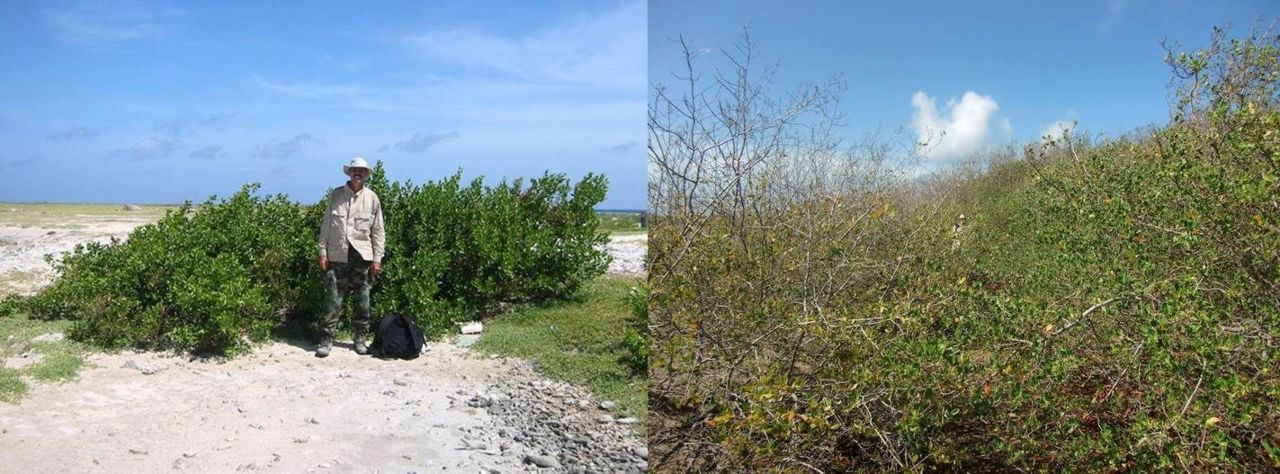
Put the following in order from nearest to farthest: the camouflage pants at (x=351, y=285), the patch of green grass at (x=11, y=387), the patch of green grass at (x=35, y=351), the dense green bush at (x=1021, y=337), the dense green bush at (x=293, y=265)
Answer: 1. the dense green bush at (x=1021, y=337)
2. the patch of green grass at (x=11, y=387)
3. the patch of green grass at (x=35, y=351)
4. the dense green bush at (x=293, y=265)
5. the camouflage pants at (x=351, y=285)

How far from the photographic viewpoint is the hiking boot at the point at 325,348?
4707mm

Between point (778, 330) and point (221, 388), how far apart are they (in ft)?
7.58

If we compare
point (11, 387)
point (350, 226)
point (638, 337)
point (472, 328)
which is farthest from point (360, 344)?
point (11, 387)

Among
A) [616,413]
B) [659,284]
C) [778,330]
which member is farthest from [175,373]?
[778,330]

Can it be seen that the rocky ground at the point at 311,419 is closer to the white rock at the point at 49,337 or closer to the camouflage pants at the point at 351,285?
the camouflage pants at the point at 351,285

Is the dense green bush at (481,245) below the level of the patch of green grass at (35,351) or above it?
above

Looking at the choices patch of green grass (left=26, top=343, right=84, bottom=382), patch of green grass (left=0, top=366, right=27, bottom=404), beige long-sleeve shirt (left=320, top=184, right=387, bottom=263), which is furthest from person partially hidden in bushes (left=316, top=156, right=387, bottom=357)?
patch of green grass (left=0, top=366, right=27, bottom=404)

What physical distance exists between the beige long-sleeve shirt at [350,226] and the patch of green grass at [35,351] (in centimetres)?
124

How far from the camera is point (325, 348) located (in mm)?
4738

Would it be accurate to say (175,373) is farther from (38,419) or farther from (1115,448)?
(1115,448)

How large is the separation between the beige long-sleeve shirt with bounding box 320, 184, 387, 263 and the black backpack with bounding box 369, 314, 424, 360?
366 millimetres

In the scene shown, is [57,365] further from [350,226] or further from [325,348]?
[350,226]

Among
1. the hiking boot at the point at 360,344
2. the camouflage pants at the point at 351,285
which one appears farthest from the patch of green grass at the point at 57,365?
the hiking boot at the point at 360,344

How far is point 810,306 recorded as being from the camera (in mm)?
3285
